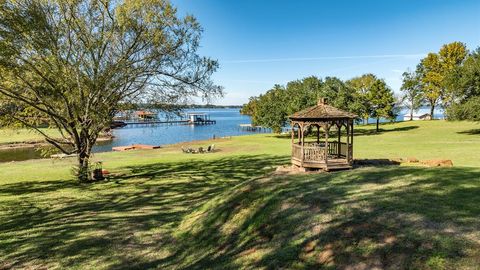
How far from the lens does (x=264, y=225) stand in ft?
32.4

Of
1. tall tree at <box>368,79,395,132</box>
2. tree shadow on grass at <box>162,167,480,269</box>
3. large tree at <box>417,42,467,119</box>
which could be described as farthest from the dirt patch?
large tree at <box>417,42,467,119</box>

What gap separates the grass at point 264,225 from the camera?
707 cm

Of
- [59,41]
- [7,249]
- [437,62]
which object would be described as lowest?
[7,249]

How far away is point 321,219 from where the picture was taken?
9062 mm

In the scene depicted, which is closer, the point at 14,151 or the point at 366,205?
Result: the point at 366,205

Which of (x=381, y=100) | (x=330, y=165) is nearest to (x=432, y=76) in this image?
(x=381, y=100)

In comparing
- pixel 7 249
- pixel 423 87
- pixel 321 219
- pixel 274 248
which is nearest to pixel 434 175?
pixel 321 219

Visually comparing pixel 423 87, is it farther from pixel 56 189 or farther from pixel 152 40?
pixel 56 189

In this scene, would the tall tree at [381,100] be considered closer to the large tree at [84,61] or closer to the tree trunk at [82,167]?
the large tree at [84,61]

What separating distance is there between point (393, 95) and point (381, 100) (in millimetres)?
8668

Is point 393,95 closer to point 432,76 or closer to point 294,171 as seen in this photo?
point 432,76

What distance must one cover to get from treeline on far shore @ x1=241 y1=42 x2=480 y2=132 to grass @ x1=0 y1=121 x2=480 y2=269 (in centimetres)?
2410

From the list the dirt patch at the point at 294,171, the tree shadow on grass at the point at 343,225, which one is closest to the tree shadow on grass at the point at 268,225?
the tree shadow on grass at the point at 343,225

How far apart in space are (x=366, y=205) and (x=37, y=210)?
49.8 feet
